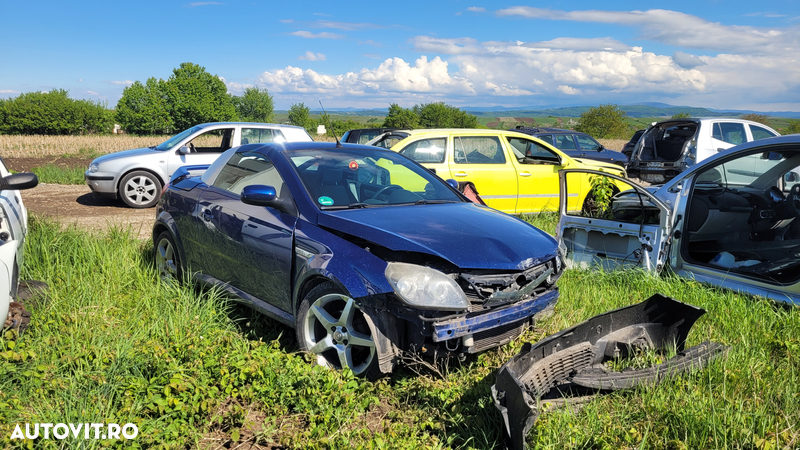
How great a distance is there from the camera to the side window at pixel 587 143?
59.0ft

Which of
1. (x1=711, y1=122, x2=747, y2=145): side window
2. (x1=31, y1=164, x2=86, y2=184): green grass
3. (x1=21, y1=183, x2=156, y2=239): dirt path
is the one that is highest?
(x1=711, y1=122, x2=747, y2=145): side window

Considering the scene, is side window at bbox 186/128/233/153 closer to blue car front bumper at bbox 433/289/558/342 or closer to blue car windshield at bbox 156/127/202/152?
blue car windshield at bbox 156/127/202/152

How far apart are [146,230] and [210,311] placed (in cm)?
486

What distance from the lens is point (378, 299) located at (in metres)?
3.23

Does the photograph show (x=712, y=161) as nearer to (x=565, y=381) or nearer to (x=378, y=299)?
(x=565, y=381)

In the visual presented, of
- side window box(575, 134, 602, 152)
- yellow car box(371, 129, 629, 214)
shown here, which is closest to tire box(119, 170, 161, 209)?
yellow car box(371, 129, 629, 214)

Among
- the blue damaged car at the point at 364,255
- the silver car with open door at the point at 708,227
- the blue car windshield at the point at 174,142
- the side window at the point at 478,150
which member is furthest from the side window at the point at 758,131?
the blue car windshield at the point at 174,142

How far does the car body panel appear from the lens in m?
11.2

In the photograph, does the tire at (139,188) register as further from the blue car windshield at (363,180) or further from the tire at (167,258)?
the blue car windshield at (363,180)

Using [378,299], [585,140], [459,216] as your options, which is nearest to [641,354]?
[459,216]

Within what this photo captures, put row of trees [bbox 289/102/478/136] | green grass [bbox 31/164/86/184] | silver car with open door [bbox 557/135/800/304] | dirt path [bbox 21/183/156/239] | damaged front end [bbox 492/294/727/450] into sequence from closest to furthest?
damaged front end [bbox 492/294/727/450] → silver car with open door [bbox 557/135/800/304] → dirt path [bbox 21/183/156/239] → green grass [bbox 31/164/86/184] → row of trees [bbox 289/102/478/136]

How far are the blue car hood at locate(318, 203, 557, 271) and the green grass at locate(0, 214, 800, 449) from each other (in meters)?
0.78

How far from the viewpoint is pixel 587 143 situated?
18250 millimetres

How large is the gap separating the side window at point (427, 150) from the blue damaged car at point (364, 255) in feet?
12.3
